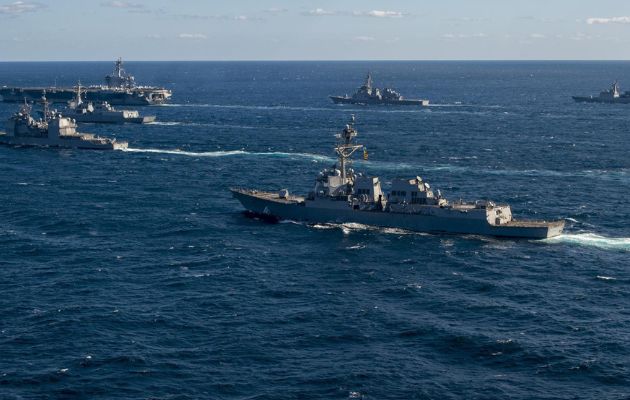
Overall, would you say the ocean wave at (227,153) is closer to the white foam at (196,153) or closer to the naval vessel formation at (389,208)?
the white foam at (196,153)

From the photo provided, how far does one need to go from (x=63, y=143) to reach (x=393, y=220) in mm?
97744

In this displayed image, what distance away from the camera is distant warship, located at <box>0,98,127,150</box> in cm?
16925

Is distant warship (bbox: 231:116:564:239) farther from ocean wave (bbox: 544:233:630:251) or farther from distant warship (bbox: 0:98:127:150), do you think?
distant warship (bbox: 0:98:127:150)

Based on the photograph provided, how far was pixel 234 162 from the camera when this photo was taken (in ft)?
488

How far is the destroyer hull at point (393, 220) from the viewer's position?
303 ft

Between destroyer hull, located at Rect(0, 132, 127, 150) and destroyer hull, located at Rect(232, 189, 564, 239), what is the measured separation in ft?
225

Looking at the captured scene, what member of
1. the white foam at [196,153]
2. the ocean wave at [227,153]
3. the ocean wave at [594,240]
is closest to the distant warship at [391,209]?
the ocean wave at [594,240]

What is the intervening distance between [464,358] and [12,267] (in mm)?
46440

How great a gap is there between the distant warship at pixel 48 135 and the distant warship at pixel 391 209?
242ft

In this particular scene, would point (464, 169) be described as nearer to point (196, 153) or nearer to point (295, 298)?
point (196, 153)

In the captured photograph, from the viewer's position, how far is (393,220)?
9788cm

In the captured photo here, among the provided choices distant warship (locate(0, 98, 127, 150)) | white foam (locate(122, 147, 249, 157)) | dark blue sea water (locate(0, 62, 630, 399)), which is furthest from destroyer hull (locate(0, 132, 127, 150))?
dark blue sea water (locate(0, 62, 630, 399))

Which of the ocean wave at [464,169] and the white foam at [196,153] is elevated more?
the ocean wave at [464,169]

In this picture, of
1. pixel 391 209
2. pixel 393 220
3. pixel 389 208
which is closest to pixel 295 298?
pixel 393 220
